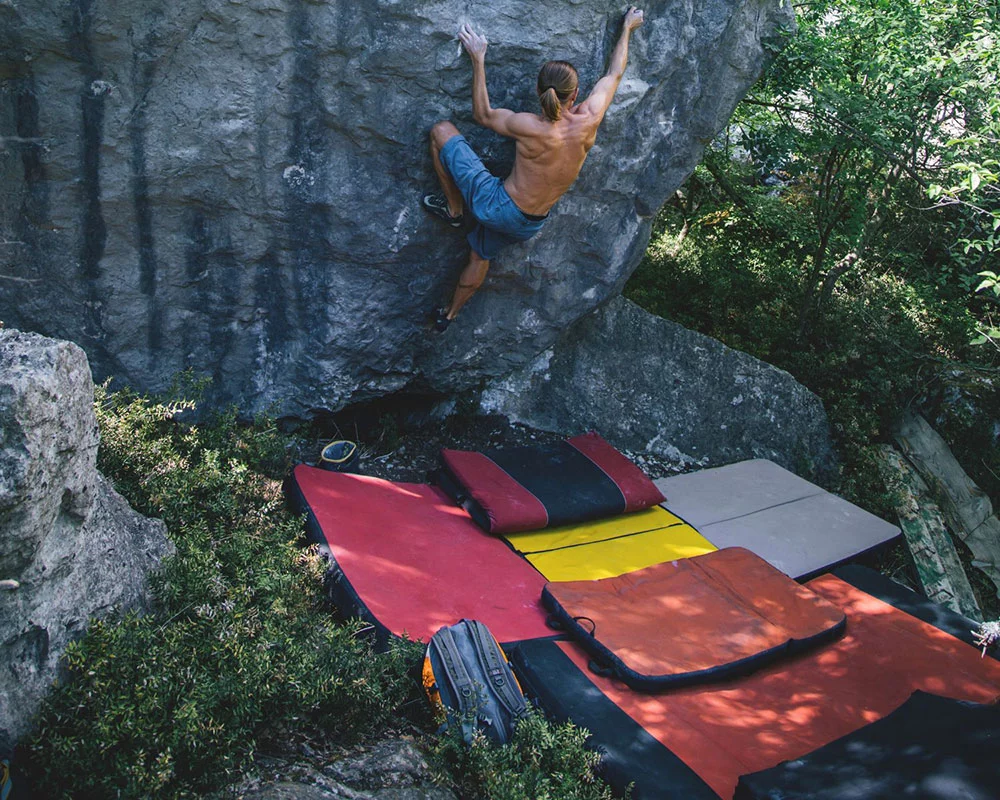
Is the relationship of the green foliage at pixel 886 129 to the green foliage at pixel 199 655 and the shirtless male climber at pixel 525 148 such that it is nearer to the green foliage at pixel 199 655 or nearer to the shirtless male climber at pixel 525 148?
the shirtless male climber at pixel 525 148

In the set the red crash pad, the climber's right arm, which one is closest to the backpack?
the red crash pad

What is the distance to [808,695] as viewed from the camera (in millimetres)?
3412

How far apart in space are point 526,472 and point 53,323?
7.91ft

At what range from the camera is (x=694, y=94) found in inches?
186

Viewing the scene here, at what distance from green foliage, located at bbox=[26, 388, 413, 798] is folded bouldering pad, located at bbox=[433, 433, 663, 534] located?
3.17 feet

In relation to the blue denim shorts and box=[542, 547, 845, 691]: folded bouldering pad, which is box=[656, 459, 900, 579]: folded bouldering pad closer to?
box=[542, 547, 845, 691]: folded bouldering pad

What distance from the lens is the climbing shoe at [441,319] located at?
463 centimetres

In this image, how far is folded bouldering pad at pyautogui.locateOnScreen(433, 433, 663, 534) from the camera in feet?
14.3

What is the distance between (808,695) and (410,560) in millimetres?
1757

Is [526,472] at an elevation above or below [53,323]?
below

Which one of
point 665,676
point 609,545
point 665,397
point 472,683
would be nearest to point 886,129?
point 665,397

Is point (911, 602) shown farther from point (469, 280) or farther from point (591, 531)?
point (469, 280)

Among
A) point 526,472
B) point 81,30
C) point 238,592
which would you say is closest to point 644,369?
point 526,472

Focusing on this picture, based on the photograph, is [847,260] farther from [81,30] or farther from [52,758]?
Result: [52,758]
